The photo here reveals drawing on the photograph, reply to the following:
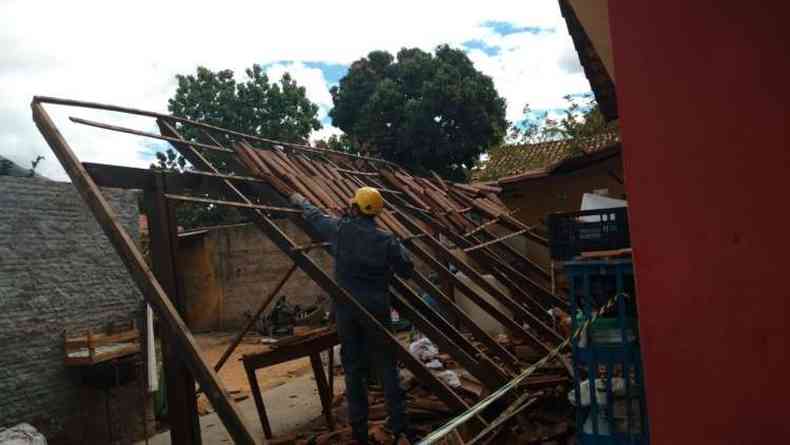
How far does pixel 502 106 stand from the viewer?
21.3 metres

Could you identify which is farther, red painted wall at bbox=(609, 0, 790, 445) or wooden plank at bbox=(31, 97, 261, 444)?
wooden plank at bbox=(31, 97, 261, 444)

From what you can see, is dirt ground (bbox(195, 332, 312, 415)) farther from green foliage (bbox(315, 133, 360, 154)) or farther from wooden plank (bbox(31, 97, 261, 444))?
green foliage (bbox(315, 133, 360, 154))

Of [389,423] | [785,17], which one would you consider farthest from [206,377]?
[785,17]

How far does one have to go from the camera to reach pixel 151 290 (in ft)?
10.9

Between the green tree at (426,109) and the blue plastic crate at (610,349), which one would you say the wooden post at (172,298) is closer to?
the blue plastic crate at (610,349)

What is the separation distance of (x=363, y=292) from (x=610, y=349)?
7.06ft

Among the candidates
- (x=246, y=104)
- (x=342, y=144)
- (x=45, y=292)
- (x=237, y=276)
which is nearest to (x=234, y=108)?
(x=246, y=104)

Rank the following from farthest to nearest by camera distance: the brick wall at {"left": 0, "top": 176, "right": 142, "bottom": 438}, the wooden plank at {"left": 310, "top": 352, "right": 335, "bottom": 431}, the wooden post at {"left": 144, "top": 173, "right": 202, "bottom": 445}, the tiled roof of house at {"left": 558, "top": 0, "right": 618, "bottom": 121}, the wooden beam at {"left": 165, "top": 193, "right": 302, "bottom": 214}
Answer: the wooden plank at {"left": 310, "top": 352, "right": 335, "bottom": 431}, the brick wall at {"left": 0, "top": 176, "right": 142, "bottom": 438}, the tiled roof of house at {"left": 558, "top": 0, "right": 618, "bottom": 121}, the wooden beam at {"left": 165, "top": 193, "right": 302, "bottom": 214}, the wooden post at {"left": 144, "top": 173, "right": 202, "bottom": 445}

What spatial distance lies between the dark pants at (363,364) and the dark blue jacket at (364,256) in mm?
165

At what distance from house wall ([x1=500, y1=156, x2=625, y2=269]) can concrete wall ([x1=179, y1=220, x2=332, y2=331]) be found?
768 cm

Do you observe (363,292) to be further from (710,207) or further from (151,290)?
(710,207)

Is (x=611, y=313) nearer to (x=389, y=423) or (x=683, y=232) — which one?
(x=683, y=232)

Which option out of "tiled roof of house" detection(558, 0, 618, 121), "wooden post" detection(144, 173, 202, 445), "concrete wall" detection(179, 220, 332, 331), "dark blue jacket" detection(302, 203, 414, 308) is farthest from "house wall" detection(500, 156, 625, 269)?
"concrete wall" detection(179, 220, 332, 331)

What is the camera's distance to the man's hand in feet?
16.9
